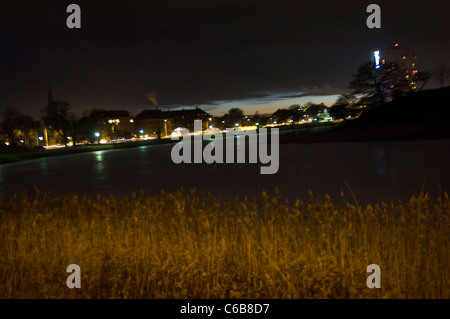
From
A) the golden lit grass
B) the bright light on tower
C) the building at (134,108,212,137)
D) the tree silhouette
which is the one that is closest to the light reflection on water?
the golden lit grass

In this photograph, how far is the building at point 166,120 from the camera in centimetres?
11862

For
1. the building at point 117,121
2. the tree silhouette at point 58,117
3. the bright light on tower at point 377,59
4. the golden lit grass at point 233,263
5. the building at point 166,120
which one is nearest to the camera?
the golden lit grass at point 233,263

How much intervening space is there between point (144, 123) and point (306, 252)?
120644mm

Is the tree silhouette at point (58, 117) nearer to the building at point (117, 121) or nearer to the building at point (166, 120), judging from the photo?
the building at point (117, 121)

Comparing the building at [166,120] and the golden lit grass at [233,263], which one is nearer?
the golden lit grass at [233,263]

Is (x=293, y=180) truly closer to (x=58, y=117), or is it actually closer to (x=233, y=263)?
(x=233, y=263)

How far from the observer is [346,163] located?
1789 centimetres

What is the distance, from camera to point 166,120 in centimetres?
11806

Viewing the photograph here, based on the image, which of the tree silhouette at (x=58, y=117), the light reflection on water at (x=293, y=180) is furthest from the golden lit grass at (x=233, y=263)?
the tree silhouette at (x=58, y=117)

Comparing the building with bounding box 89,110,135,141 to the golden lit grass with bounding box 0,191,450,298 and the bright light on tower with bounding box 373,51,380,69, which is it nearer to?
the bright light on tower with bounding box 373,51,380,69

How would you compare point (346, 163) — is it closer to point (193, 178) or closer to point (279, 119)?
point (193, 178)

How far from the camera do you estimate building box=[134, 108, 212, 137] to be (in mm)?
118625
